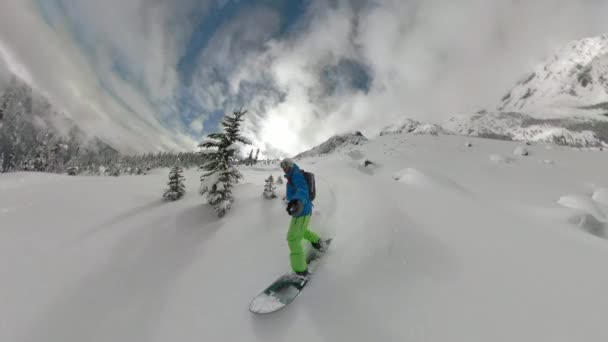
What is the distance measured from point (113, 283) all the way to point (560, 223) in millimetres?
14046

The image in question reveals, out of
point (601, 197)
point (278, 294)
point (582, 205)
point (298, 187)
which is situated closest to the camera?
point (278, 294)

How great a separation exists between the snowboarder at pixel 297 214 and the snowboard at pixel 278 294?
212 mm

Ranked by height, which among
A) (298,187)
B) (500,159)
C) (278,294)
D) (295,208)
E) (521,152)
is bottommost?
(278,294)

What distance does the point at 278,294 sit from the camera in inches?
168

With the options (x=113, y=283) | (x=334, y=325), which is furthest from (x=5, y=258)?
(x=334, y=325)

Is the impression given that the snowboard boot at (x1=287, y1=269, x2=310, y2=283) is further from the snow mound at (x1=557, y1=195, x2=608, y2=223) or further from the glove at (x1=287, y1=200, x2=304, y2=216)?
the snow mound at (x1=557, y1=195, x2=608, y2=223)

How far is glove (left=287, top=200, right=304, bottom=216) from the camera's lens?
4.96 m

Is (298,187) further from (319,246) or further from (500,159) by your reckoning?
(500,159)

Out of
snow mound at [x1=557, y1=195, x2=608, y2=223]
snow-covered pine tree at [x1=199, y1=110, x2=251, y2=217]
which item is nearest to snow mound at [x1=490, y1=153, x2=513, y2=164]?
snow mound at [x1=557, y1=195, x2=608, y2=223]

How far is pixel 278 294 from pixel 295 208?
5.38 feet

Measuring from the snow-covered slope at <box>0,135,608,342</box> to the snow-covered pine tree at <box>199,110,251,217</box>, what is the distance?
0.89 meters

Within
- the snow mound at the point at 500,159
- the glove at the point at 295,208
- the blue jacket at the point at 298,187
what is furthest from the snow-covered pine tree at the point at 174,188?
the snow mound at the point at 500,159

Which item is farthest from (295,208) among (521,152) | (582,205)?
(521,152)

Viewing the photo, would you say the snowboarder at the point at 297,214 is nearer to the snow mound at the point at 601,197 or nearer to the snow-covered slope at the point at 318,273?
the snow-covered slope at the point at 318,273
